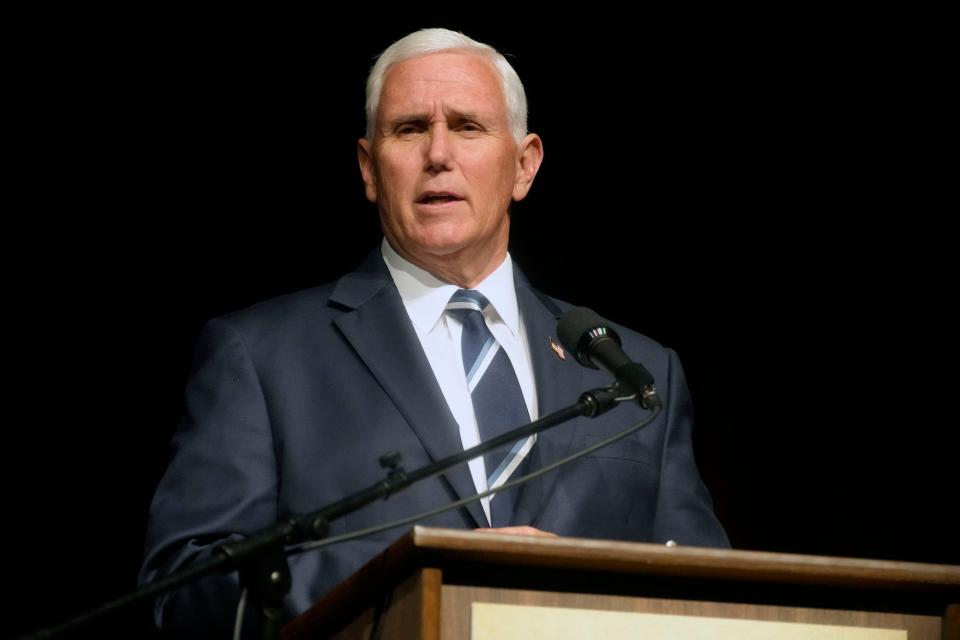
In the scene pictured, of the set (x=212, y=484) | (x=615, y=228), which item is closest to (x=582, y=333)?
(x=212, y=484)

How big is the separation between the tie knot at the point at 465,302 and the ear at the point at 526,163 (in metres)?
0.33

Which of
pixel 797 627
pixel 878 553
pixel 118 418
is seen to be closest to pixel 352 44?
pixel 118 418

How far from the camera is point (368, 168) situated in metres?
2.79

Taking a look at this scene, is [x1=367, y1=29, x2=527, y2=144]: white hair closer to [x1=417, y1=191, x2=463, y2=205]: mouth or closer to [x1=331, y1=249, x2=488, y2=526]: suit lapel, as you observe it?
[x1=417, y1=191, x2=463, y2=205]: mouth

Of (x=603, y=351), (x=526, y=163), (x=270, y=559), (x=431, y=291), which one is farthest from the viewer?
(x=526, y=163)

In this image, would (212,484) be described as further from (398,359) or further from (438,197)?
(438,197)

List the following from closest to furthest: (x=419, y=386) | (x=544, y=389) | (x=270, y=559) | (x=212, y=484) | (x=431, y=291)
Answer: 1. (x=270, y=559)
2. (x=212, y=484)
3. (x=419, y=386)
4. (x=544, y=389)
5. (x=431, y=291)

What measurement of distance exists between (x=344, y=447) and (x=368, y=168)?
71cm

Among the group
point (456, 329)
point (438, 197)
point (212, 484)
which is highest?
point (438, 197)

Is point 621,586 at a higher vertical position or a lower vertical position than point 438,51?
lower

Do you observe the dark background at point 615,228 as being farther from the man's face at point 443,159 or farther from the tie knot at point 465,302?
the tie knot at point 465,302

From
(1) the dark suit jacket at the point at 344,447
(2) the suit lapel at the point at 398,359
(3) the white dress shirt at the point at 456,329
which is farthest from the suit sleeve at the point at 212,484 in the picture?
(3) the white dress shirt at the point at 456,329

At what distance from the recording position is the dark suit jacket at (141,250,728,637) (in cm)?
216

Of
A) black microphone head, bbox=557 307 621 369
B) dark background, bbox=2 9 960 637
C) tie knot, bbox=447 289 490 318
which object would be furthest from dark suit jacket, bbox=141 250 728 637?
dark background, bbox=2 9 960 637
